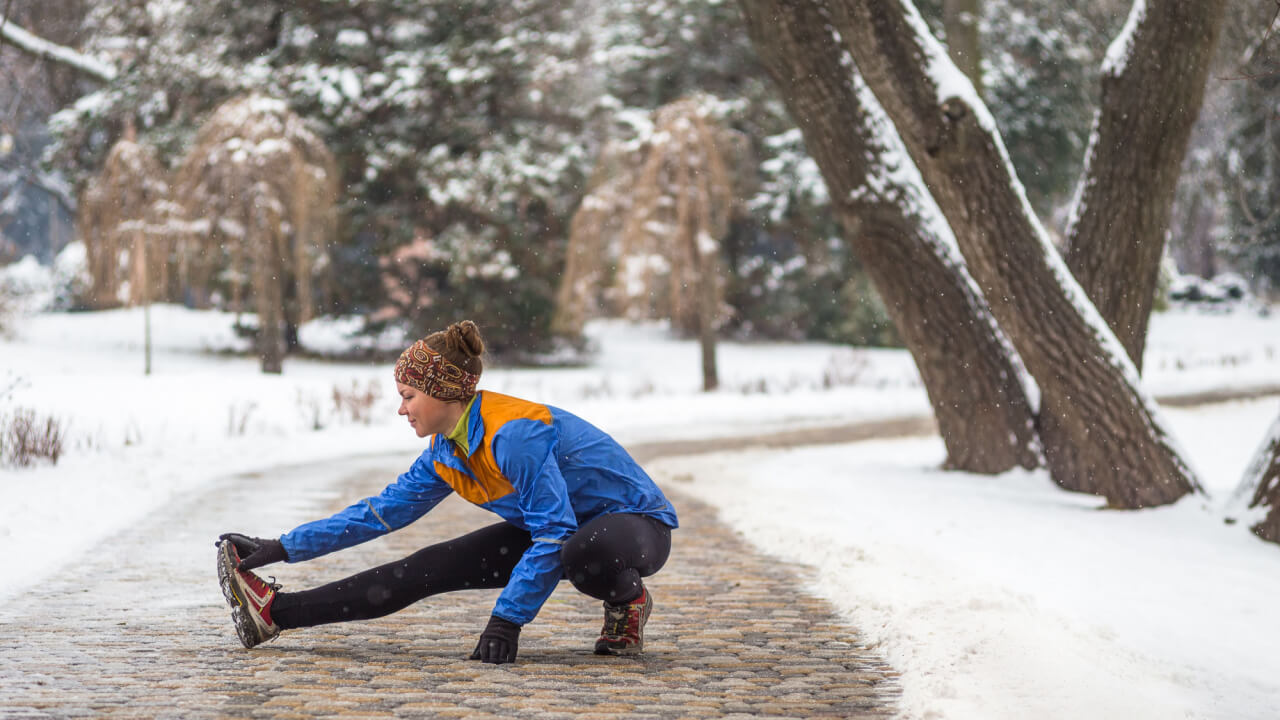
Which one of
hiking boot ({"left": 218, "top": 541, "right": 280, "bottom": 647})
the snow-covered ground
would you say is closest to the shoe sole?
hiking boot ({"left": 218, "top": 541, "right": 280, "bottom": 647})

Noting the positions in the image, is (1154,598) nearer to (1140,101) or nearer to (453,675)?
(453,675)

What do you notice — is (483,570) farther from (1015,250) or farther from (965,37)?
(965,37)

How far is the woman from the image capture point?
4090mm

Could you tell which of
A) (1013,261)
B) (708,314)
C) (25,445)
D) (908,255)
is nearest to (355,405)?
(25,445)

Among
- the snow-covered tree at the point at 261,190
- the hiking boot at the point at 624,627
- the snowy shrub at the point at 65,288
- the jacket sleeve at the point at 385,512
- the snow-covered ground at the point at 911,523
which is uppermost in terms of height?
the snow-covered tree at the point at 261,190

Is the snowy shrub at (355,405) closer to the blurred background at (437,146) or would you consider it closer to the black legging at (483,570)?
the blurred background at (437,146)

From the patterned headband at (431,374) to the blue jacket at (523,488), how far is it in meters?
0.12

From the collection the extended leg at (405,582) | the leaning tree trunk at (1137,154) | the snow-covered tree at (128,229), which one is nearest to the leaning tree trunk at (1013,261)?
the leaning tree trunk at (1137,154)

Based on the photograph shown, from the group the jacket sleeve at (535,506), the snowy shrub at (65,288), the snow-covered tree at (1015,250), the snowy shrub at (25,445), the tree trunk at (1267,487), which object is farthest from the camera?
the snowy shrub at (65,288)

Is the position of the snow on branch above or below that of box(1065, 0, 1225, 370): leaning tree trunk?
above

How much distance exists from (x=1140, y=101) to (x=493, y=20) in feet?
69.2

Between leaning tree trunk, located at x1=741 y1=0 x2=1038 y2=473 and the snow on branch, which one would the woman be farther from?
the snow on branch

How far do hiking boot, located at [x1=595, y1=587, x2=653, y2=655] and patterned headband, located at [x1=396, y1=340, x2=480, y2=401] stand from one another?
1.02m

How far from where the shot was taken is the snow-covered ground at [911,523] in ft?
14.5
